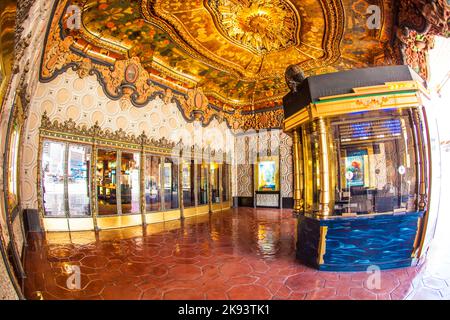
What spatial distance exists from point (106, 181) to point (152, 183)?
4.98 ft

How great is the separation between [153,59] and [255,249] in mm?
6675

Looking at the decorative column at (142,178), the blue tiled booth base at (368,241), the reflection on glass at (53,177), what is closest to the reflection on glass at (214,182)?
the decorative column at (142,178)

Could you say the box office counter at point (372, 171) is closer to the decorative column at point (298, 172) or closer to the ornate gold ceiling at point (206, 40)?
the decorative column at point (298, 172)

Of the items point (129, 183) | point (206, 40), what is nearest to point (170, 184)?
point (129, 183)

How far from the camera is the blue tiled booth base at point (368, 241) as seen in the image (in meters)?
3.49

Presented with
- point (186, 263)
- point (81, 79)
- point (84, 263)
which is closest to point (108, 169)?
point (81, 79)

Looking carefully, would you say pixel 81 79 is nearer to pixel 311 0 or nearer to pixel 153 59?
pixel 153 59

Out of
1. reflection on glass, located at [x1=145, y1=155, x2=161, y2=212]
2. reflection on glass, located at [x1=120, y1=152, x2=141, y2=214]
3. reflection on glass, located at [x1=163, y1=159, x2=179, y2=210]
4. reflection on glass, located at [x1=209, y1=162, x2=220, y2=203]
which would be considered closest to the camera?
reflection on glass, located at [x1=120, y1=152, x2=141, y2=214]

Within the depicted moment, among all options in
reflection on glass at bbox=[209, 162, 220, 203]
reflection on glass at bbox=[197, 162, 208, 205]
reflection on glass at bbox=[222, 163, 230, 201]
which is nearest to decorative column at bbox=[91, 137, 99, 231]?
reflection on glass at bbox=[197, 162, 208, 205]

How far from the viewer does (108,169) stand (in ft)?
23.3

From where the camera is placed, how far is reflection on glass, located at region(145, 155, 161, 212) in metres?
7.99

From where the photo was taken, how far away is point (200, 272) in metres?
3.53

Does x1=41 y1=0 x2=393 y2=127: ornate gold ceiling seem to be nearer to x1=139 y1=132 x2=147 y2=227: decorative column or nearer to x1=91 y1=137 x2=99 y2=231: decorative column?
x1=139 y1=132 x2=147 y2=227: decorative column

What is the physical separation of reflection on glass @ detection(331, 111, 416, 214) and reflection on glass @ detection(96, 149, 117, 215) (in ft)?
20.1
